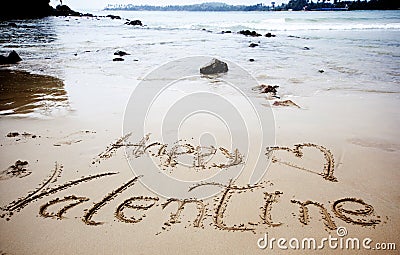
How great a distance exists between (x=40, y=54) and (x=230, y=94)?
9.13 metres

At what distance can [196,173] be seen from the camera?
286 cm

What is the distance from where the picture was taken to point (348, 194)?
250 cm

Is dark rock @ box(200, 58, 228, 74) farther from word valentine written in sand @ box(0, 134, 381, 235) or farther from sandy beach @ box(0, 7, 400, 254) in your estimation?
word valentine written in sand @ box(0, 134, 381, 235)

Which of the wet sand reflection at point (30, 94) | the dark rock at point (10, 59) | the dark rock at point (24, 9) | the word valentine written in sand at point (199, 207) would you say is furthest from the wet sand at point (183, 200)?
the dark rock at point (24, 9)

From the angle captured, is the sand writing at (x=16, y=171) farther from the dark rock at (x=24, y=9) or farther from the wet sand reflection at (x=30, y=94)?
the dark rock at (x=24, y=9)

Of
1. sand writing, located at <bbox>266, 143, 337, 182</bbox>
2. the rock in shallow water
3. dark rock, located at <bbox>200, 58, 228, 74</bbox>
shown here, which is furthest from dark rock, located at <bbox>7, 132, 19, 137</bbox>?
dark rock, located at <bbox>200, 58, 228, 74</bbox>

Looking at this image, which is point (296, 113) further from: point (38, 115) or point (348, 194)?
point (38, 115)

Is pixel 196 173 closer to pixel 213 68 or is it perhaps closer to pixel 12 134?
pixel 12 134

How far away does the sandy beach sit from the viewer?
205cm

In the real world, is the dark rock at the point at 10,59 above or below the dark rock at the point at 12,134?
above

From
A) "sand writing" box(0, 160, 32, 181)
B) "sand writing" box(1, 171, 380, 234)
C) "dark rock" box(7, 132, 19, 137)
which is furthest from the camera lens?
"dark rock" box(7, 132, 19, 137)

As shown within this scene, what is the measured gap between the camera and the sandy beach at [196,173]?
205 centimetres

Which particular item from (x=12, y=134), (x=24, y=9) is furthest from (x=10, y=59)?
(x=24, y=9)

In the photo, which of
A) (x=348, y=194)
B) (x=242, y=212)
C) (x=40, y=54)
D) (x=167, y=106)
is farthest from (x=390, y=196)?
(x=40, y=54)
